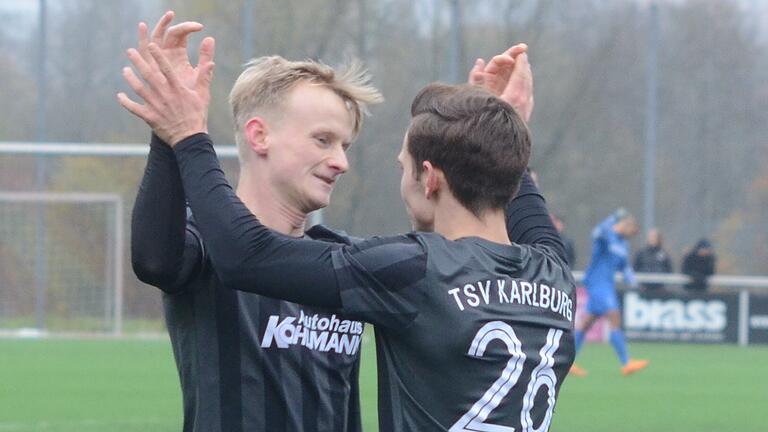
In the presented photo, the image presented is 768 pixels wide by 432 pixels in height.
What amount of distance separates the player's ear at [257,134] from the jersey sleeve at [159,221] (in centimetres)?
39

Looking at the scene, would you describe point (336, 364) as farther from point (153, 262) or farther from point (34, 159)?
point (34, 159)

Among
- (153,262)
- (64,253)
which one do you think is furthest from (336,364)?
(64,253)

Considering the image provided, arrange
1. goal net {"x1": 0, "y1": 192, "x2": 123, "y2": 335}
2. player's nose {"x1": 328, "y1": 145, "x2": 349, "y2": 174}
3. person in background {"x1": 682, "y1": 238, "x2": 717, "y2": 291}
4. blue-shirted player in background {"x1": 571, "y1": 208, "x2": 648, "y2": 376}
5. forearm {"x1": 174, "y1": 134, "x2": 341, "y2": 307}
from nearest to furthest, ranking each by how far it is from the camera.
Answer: forearm {"x1": 174, "y1": 134, "x2": 341, "y2": 307}
player's nose {"x1": 328, "y1": 145, "x2": 349, "y2": 174}
blue-shirted player in background {"x1": 571, "y1": 208, "x2": 648, "y2": 376}
goal net {"x1": 0, "y1": 192, "x2": 123, "y2": 335}
person in background {"x1": 682, "y1": 238, "x2": 717, "y2": 291}

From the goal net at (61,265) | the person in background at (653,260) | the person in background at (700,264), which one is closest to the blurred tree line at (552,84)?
the person in background at (653,260)

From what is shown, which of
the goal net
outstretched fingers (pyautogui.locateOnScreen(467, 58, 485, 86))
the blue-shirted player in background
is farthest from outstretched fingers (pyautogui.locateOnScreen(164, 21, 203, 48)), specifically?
the goal net

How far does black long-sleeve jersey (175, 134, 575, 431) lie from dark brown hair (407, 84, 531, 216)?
0.36ft

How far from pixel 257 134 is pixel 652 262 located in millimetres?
18950

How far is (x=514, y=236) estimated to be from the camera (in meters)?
3.23

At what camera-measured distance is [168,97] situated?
2666 millimetres

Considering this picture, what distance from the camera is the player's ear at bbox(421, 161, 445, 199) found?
2.73 metres

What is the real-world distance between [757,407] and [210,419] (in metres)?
9.07

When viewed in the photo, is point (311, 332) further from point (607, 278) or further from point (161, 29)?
point (607, 278)

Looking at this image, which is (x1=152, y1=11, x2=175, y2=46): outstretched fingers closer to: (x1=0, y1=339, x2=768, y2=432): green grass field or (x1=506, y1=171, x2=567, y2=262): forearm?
(x1=506, y1=171, x2=567, y2=262): forearm

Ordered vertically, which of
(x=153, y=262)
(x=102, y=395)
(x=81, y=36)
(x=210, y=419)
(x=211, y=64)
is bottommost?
(x=102, y=395)
